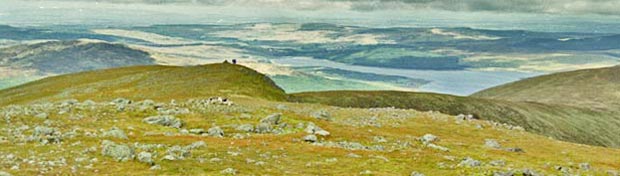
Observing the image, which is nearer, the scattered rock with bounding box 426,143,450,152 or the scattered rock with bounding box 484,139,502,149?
the scattered rock with bounding box 426,143,450,152

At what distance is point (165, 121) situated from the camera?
56.2m

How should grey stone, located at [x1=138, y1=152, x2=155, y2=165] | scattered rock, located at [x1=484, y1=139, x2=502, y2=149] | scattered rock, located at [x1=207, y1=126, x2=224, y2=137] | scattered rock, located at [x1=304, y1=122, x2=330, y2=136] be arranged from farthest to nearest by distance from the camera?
scattered rock, located at [x1=484, y1=139, x2=502, y2=149] < scattered rock, located at [x1=304, y1=122, x2=330, y2=136] < scattered rock, located at [x1=207, y1=126, x2=224, y2=137] < grey stone, located at [x1=138, y1=152, x2=155, y2=165]

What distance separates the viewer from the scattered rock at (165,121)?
55375 millimetres

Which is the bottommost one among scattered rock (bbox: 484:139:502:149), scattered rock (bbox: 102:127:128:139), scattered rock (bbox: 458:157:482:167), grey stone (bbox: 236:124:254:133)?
scattered rock (bbox: 484:139:502:149)

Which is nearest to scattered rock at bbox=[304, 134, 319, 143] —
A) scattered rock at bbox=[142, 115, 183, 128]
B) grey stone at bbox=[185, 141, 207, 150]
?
grey stone at bbox=[185, 141, 207, 150]

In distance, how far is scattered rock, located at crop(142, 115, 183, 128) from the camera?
5538 centimetres

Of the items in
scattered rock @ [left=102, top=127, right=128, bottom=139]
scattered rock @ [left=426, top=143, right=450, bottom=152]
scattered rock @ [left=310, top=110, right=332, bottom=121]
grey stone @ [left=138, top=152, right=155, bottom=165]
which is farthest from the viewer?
scattered rock @ [left=310, top=110, right=332, bottom=121]

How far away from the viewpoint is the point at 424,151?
54.1 meters

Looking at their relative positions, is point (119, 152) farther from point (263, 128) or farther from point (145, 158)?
point (263, 128)

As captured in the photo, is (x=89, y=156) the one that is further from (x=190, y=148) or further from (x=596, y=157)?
(x=596, y=157)

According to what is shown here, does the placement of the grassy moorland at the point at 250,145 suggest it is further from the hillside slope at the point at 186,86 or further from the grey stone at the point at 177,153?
the hillside slope at the point at 186,86

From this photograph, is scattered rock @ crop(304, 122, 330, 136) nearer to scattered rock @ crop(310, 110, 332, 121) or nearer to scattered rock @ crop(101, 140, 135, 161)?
scattered rock @ crop(310, 110, 332, 121)

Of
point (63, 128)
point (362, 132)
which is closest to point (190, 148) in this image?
point (63, 128)

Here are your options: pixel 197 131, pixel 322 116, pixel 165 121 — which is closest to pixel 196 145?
pixel 197 131
